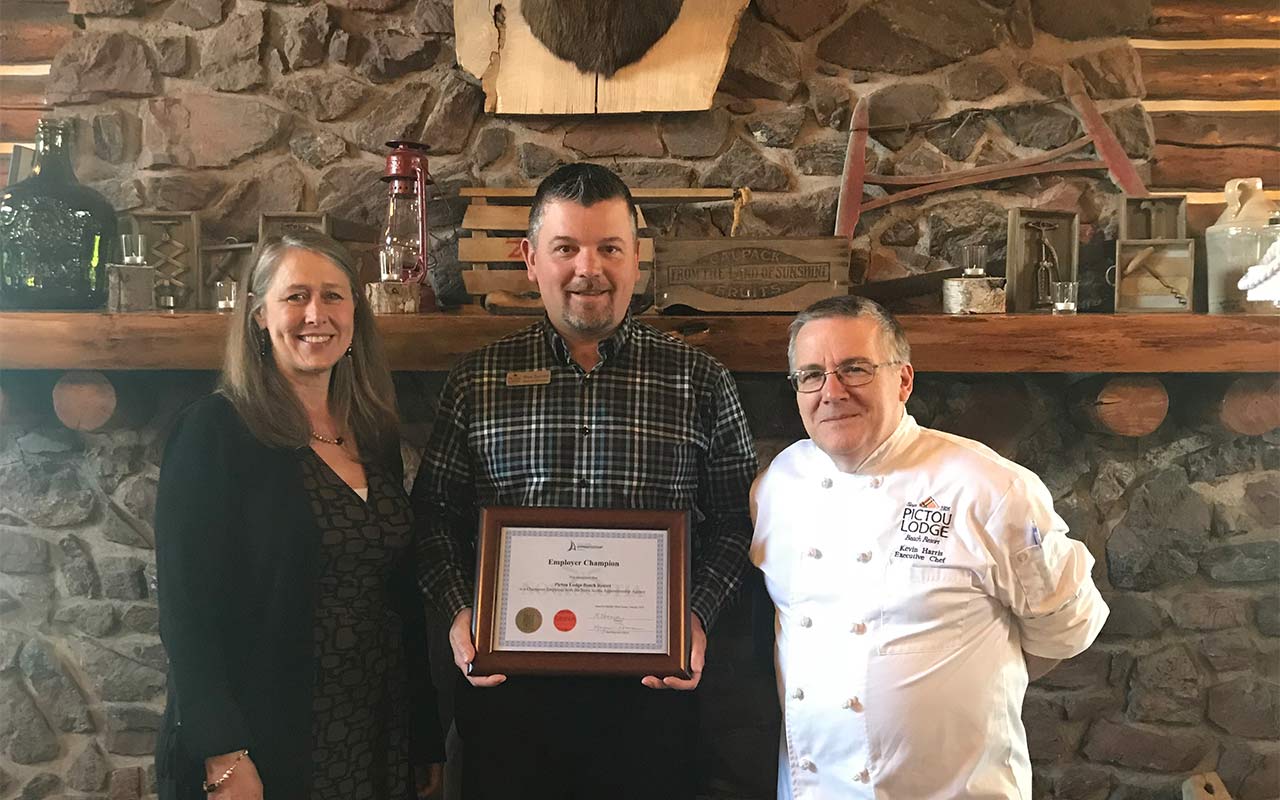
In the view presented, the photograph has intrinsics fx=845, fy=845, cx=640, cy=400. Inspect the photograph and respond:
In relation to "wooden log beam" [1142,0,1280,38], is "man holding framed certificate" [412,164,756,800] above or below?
below

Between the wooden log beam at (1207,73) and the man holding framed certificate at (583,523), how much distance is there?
1508 millimetres

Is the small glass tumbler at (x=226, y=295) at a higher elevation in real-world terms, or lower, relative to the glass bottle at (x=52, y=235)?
lower

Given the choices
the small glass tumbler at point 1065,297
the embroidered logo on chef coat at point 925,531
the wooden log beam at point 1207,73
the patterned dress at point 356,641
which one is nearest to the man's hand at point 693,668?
the embroidered logo on chef coat at point 925,531

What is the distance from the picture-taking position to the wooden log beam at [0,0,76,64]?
2285 mm

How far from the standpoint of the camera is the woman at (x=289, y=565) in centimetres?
146

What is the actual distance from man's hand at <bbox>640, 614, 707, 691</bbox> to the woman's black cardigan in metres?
0.63

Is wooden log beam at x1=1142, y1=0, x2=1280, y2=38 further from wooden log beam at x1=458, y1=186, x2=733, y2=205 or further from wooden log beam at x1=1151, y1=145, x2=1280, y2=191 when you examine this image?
wooden log beam at x1=458, y1=186, x2=733, y2=205

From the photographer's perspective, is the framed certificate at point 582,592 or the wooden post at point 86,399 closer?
the framed certificate at point 582,592

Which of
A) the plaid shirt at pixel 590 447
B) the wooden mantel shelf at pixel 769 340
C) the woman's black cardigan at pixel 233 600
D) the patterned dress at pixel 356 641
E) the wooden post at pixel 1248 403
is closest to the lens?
the woman's black cardigan at pixel 233 600

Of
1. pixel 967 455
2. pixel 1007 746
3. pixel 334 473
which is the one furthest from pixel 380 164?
pixel 1007 746

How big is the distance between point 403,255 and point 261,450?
2.42ft

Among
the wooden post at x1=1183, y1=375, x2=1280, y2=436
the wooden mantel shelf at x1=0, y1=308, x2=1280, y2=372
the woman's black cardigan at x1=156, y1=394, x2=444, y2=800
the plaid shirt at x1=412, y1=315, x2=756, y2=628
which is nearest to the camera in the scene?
the woman's black cardigan at x1=156, y1=394, x2=444, y2=800

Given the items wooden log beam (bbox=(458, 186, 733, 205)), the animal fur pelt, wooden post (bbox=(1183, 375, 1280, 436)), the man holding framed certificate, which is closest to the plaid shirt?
the man holding framed certificate

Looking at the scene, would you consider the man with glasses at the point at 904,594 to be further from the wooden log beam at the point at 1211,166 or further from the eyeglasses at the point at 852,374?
the wooden log beam at the point at 1211,166
